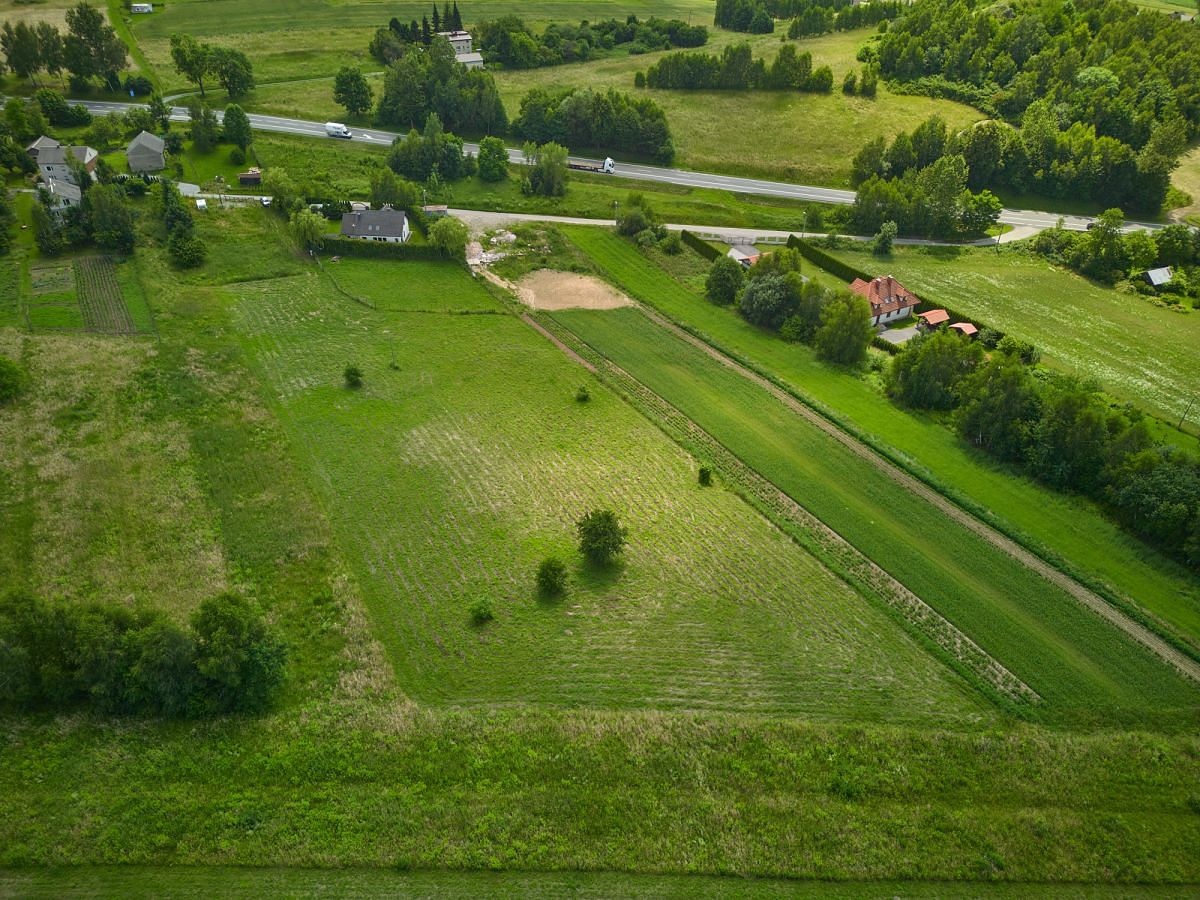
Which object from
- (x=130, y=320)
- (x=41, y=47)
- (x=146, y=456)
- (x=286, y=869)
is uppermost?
(x=41, y=47)

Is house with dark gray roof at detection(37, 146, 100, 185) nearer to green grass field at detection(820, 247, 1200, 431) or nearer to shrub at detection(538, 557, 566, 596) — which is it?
shrub at detection(538, 557, 566, 596)

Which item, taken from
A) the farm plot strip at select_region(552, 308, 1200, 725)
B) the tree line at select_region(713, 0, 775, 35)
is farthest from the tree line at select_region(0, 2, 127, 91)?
the tree line at select_region(713, 0, 775, 35)

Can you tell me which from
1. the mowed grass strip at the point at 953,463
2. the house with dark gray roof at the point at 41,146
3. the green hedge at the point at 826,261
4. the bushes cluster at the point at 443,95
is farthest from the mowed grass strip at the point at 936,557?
the house with dark gray roof at the point at 41,146

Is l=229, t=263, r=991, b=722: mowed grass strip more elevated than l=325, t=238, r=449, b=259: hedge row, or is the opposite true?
l=325, t=238, r=449, b=259: hedge row

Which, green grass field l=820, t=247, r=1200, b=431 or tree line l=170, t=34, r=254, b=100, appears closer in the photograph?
green grass field l=820, t=247, r=1200, b=431

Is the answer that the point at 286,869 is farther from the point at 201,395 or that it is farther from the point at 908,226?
the point at 908,226

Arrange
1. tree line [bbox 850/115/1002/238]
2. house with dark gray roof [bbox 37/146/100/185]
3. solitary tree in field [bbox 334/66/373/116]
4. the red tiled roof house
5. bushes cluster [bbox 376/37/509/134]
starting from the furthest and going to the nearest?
solitary tree in field [bbox 334/66/373/116] < bushes cluster [bbox 376/37/509/134] < tree line [bbox 850/115/1002/238] < house with dark gray roof [bbox 37/146/100/185] < the red tiled roof house

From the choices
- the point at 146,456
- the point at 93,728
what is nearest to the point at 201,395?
the point at 146,456
